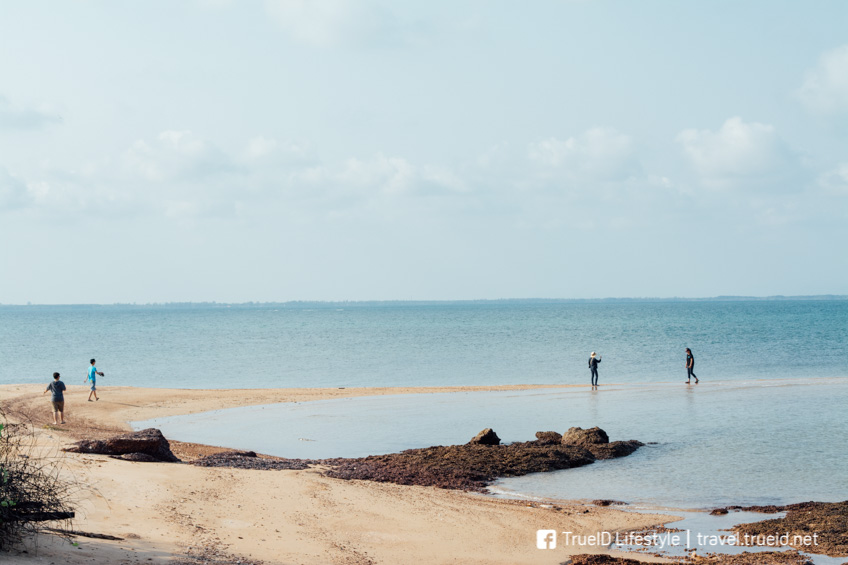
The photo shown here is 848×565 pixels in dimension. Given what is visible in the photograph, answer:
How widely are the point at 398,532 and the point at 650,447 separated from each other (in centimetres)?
1088

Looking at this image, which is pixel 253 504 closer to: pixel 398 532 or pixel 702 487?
pixel 398 532

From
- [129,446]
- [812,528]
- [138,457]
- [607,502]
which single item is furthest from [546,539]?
[129,446]

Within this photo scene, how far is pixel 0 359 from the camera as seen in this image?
6450 centimetres

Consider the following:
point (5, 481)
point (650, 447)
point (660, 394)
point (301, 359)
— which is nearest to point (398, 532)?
point (5, 481)

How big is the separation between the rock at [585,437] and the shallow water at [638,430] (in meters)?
1.03

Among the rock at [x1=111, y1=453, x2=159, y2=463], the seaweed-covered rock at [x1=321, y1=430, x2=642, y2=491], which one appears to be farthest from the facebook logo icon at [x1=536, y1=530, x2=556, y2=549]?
the rock at [x1=111, y1=453, x2=159, y2=463]

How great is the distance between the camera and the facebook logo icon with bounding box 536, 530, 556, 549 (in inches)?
465

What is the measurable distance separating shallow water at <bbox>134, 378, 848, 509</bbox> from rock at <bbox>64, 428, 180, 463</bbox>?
4.40m

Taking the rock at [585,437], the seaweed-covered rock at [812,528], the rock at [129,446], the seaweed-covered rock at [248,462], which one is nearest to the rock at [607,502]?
the seaweed-covered rock at [812,528]

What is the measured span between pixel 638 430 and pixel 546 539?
12593 mm

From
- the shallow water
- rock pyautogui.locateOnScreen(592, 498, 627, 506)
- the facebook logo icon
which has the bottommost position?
the shallow water

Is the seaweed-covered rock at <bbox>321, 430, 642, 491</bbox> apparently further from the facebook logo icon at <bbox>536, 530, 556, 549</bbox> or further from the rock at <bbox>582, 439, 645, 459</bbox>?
the facebook logo icon at <bbox>536, 530, 556, 549</bbox>

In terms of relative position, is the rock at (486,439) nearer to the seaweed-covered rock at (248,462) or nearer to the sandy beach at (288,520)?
the sandy beach at (288,520)

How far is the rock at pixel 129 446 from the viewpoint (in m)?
16.3
